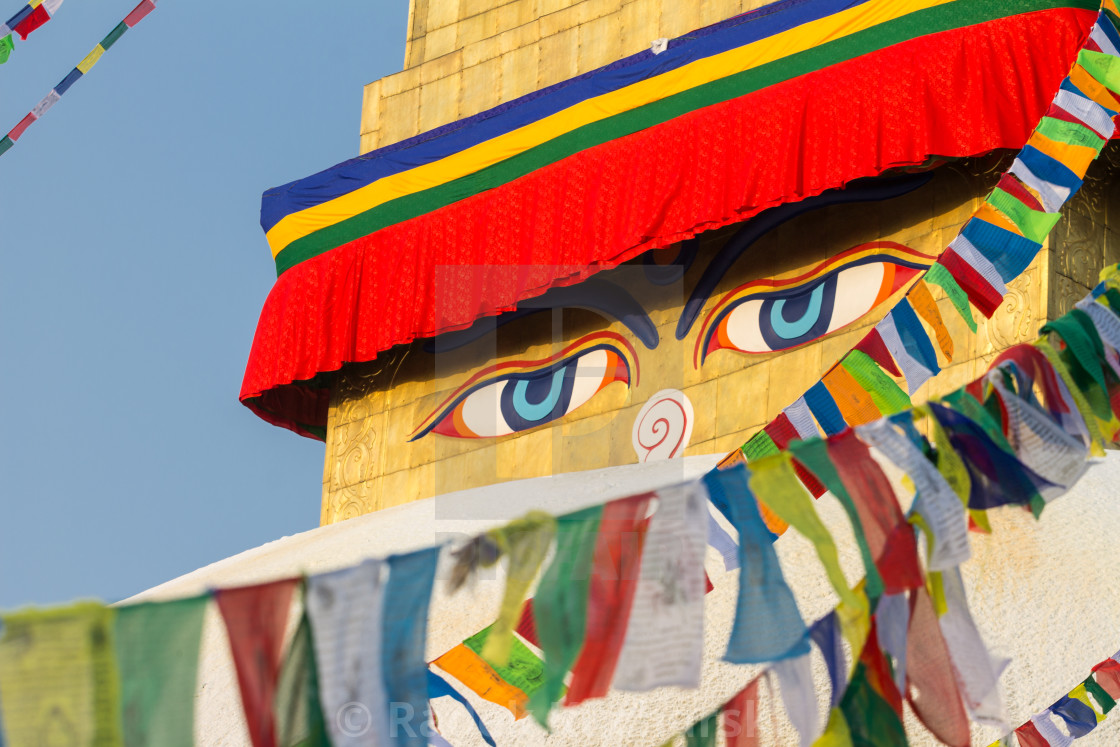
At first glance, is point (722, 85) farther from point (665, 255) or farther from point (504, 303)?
point (504, 303)

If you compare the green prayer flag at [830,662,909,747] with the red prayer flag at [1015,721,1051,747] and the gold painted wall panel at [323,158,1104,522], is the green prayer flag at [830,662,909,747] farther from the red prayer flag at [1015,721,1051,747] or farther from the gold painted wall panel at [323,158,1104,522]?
the gold painted wall panel at [323,158,1104,522]

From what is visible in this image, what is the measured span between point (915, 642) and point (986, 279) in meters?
2.01

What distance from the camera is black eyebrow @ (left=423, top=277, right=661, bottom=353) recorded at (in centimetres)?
948

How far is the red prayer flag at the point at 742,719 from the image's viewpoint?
13.3 ft

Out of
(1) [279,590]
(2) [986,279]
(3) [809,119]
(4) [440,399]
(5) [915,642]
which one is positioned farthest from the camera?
(4) [440,399]

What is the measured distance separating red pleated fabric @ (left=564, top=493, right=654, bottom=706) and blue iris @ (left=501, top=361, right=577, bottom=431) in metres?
6.03

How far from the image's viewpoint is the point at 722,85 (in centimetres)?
932

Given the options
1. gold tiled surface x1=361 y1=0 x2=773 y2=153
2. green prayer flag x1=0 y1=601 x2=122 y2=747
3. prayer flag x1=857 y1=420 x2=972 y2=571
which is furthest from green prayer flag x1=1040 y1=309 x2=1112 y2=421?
gold tiled surface x1=361 y1=0 x2=773 y2=153

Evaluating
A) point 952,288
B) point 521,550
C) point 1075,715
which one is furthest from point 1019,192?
point 521,550

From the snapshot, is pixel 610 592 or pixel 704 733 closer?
pixel 610 592

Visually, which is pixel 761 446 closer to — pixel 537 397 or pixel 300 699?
pixel 300 699

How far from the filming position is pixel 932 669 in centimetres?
386

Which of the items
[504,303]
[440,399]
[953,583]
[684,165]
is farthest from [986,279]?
[440,399]

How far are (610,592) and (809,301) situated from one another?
5466 mm
